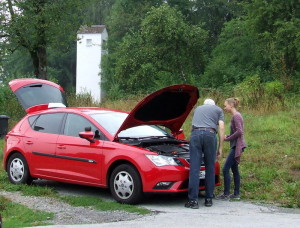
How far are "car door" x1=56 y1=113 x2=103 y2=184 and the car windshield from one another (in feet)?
0.77

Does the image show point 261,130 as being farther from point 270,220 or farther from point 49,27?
point 49,27

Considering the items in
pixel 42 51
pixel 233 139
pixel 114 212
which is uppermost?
pixel 42 51

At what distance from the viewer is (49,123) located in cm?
1066

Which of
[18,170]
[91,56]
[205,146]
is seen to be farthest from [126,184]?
[91,56]

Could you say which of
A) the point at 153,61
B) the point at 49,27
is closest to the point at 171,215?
the point at 49,27

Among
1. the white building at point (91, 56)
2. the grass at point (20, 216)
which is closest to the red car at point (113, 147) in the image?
the grass at point (20, 216)

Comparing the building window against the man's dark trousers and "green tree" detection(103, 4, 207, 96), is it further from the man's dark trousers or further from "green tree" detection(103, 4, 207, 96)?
the man's dark trousers

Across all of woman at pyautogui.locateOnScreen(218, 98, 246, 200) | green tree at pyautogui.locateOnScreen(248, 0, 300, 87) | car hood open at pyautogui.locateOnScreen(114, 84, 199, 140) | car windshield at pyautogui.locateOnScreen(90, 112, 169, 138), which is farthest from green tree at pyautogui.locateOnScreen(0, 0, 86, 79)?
woman at pyautogui.locateOnScreen(218, 98, 246, 200)

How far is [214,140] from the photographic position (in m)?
8.98

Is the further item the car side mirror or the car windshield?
the car windshield

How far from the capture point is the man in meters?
8.80

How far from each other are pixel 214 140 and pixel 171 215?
60.6 inches

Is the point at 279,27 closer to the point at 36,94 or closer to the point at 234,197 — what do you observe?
the point at 36,94

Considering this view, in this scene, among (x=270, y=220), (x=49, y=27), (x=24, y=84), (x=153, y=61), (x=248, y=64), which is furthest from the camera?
(x=248, y=64)
